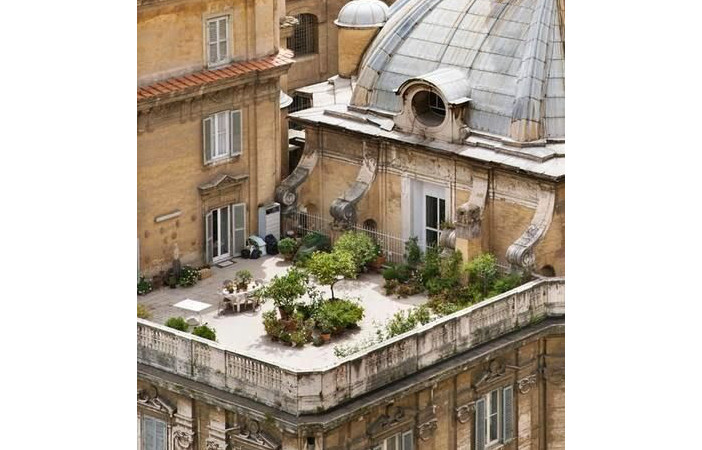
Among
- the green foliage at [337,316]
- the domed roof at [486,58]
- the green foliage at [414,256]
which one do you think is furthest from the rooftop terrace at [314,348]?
the domed roof at [486,58]

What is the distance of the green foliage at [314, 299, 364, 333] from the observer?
55.1 meters

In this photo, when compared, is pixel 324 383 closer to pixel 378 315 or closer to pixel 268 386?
pixel 268 386

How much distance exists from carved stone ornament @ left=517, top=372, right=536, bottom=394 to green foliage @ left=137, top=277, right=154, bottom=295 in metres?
6.55

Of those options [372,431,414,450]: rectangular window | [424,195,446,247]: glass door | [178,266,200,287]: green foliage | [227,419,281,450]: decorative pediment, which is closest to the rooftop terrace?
[178,266,200,287]: green foliage

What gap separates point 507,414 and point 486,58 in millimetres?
6266

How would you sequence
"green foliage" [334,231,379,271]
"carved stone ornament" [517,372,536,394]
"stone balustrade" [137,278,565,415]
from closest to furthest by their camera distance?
"stone balustrade" [137,278,565,415], "carved stone ornament" [517,372,536,394], "green foliage" [334,231,379,271]

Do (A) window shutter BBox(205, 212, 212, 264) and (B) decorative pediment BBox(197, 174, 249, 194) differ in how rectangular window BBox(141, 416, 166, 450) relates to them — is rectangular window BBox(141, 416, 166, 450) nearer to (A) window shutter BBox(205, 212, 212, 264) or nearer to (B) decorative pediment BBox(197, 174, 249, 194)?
(A) window shutter BBox(205, 212, 212, 264)

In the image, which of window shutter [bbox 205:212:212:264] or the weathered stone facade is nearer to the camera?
the weathered stone facade

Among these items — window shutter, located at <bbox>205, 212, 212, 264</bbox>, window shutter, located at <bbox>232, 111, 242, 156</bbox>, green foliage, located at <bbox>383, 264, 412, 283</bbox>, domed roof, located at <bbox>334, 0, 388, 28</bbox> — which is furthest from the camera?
domed roof, located at <bbox>334, 0, 388, 28</bbox>

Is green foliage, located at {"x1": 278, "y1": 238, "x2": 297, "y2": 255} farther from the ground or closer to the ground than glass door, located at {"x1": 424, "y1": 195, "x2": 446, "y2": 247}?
closer to the ground

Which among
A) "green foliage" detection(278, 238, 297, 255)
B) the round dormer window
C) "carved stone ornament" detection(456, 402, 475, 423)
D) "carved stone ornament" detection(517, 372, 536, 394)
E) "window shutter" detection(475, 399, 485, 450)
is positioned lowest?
"window shutter" detection(475, 399, 485, 450)

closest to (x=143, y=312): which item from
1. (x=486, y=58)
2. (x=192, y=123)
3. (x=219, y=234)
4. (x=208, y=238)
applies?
(x=208, y=238)

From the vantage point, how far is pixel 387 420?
53.6 meters

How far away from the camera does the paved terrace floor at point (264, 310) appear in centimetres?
5444
